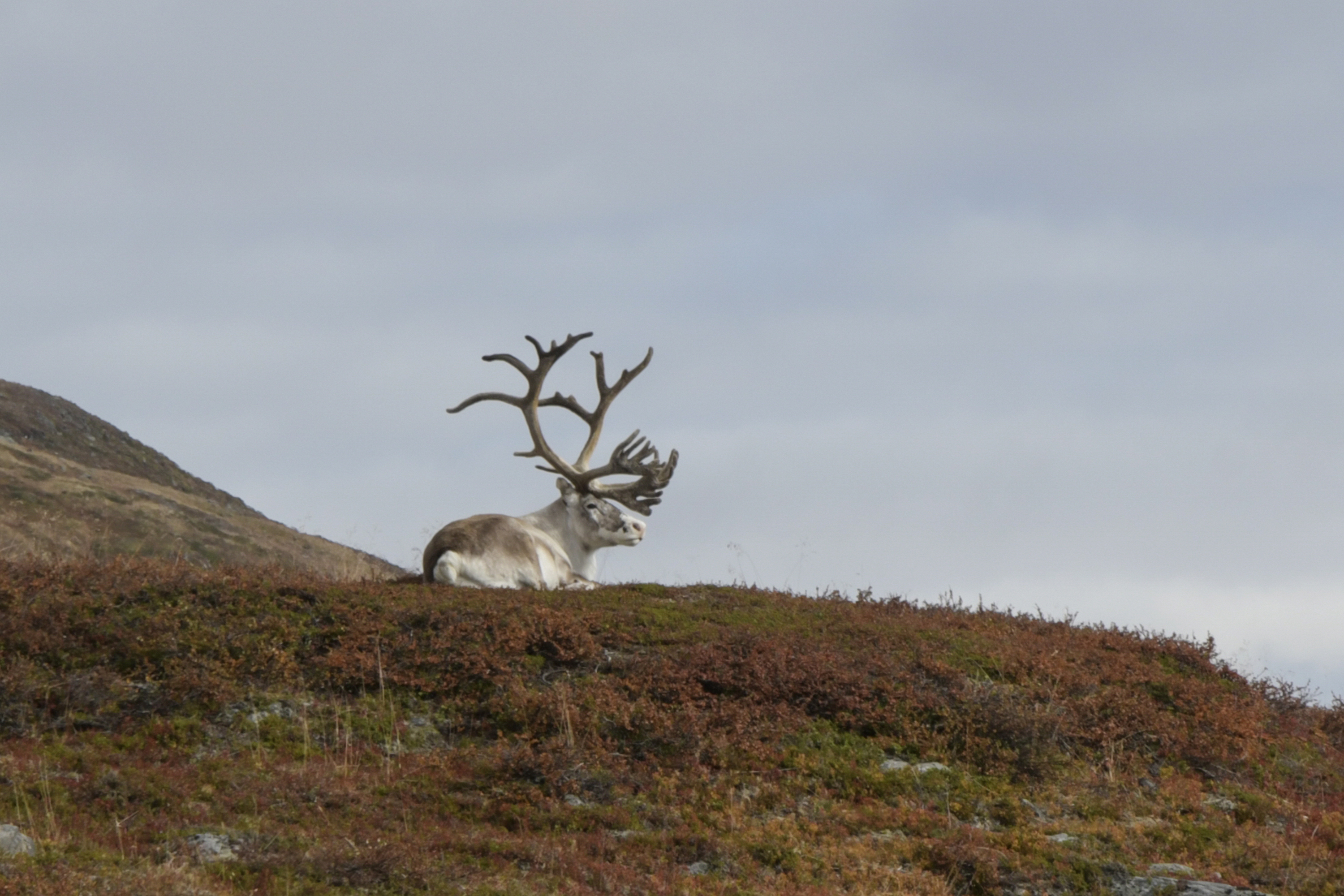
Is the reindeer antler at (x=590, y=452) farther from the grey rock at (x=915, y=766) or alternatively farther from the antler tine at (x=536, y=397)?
the grey rock at (x=915, y=766)

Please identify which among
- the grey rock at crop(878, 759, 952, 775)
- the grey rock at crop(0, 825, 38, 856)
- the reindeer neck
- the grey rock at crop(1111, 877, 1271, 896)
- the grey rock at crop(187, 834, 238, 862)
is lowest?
the grey rock at crop(0, 825, 38, 856)

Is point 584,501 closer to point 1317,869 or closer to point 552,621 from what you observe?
point 552,621

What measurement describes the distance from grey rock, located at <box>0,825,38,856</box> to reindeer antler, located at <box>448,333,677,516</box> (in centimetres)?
1026

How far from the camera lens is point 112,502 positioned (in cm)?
4181

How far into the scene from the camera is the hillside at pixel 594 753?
873 centimetres

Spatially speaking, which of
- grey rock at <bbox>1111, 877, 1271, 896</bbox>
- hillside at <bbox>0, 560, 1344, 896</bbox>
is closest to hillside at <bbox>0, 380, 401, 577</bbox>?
hillside at <bbox>0, 560, 1344, 896</bbox>

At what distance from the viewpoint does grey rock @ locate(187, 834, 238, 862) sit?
8148 millimetres

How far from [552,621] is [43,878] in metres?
6.35

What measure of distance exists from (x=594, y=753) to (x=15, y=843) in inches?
171

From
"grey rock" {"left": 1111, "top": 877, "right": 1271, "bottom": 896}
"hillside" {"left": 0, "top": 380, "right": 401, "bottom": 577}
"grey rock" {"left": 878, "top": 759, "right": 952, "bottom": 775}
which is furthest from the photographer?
"hillside" {"left": 0, "top": 380, "right": 401, "bottom": 577}

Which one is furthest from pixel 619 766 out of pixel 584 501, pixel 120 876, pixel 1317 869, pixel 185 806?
pixel 584 501

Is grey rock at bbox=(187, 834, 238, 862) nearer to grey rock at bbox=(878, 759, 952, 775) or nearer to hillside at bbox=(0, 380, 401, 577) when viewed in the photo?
grey rock at bbox=(878, 759, 952, 775)

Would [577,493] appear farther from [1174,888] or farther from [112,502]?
[112,502]

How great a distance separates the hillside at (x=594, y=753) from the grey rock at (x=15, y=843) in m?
0.14
